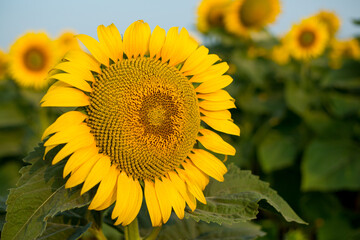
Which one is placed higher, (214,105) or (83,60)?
(83,60)

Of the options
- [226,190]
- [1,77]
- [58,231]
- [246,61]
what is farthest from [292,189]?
[1,77]

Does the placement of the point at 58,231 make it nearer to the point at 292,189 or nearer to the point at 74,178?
the point at 74,178

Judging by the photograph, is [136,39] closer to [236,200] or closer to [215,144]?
[215,144]

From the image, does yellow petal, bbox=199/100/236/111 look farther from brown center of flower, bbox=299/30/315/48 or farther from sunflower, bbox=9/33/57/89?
brown center of flower, bbox=299/30/315/48

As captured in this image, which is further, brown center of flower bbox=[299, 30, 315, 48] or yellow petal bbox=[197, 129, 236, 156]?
brown center of flower bbox=[299, 30, 315, 48]

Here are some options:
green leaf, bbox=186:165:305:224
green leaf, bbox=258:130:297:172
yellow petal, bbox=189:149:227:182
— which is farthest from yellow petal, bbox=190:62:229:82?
green leaf, bbox=258:130:297:172

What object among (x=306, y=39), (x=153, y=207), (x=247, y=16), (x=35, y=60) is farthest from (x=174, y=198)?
(x=306, y=39)
